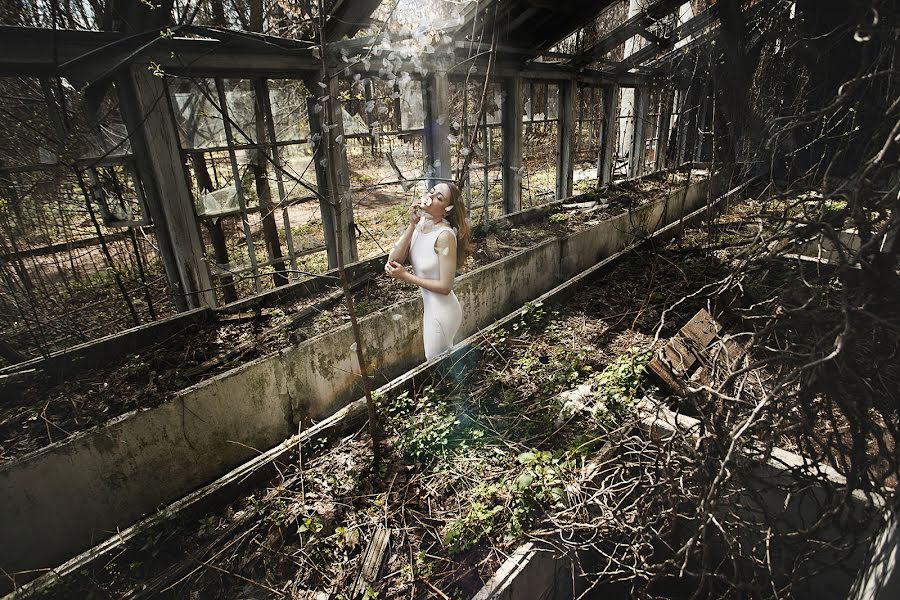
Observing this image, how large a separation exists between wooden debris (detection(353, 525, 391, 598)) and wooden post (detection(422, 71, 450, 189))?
567 centimetres

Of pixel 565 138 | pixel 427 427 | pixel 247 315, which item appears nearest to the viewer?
pixel 427 427

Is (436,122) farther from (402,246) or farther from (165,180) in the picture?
(402,246)

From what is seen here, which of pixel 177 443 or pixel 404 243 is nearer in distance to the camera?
pixel 177 443

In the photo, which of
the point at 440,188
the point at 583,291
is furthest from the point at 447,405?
the point at 583,291

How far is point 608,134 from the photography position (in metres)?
12.1

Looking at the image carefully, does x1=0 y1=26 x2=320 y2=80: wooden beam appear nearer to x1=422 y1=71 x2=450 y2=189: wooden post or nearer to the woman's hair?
the woman's hair

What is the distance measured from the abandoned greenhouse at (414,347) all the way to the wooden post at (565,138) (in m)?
2.51

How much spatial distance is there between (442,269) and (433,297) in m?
0.34

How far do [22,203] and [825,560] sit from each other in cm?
746

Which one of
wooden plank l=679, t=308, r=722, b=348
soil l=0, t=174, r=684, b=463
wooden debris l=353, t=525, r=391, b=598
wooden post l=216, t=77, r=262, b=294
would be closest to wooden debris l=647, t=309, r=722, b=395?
wooden plank l=679, t=308, r=722, b=348

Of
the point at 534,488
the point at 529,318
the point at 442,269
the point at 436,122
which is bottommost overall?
the point at 534,488

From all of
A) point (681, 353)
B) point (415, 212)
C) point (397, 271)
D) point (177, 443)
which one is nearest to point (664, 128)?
point (681, 353)

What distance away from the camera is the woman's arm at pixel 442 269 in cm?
346

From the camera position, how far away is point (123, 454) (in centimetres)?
310
